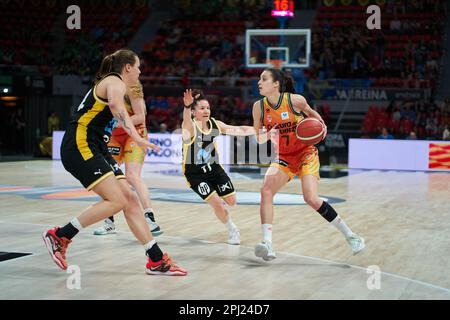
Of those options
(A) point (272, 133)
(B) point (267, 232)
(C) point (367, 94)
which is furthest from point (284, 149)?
(C) point (367, 94)

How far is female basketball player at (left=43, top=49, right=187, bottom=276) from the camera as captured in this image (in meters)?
5.31

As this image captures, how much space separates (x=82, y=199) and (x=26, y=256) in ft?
14.7

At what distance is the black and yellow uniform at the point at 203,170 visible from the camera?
23.5ft

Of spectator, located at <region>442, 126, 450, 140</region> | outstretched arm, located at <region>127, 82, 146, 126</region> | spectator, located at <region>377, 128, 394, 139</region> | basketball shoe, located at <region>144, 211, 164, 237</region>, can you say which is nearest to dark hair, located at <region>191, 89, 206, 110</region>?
outstretched arm, located at <region>127, 82, 146, 126</region>

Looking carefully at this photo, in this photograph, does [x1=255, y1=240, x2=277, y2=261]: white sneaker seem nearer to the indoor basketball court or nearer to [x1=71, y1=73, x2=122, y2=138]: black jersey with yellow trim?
the indoor basketball court

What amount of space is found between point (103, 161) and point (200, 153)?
6.47 feet

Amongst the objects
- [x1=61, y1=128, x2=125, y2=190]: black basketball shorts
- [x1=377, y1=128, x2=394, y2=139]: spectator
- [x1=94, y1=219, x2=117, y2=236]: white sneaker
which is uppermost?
[x1=61, y1=128, x2=125, y2=190]: black basketball shorts

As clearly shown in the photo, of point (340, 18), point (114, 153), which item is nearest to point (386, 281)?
point (114, 153)

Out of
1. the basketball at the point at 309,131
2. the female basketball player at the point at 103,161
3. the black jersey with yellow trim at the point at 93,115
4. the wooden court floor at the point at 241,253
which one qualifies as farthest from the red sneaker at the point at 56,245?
the basketball at the point at 309,131

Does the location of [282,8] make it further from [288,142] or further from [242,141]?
[288,142]

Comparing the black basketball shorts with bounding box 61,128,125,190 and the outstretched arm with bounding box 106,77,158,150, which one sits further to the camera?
the black basketball shorts with bounding box 61,128,125,190

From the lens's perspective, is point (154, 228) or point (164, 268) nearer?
point (164, 268)

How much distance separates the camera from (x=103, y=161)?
17.6 feet

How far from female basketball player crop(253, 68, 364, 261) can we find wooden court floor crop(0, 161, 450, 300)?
0.41 metres
